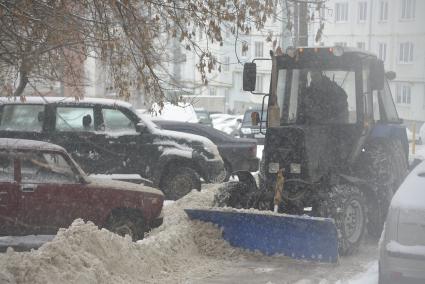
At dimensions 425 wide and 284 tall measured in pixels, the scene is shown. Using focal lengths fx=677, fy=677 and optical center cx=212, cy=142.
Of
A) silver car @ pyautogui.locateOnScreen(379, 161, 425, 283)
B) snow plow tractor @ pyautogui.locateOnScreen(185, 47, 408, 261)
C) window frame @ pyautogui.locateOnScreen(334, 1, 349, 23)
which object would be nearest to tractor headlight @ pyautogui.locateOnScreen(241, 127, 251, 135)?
snow plow tractor @ pyautogui.locateOnScreen(185, 47, 408, 261)

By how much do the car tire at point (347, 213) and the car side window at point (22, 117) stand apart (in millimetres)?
6224

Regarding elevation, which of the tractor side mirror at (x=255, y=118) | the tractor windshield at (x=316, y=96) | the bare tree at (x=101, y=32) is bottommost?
the tractor side mirror at (x=255, y=118)

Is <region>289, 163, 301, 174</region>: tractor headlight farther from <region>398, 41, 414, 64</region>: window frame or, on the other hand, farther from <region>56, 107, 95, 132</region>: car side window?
<region>398, 41, 414, 64</region>: window frame

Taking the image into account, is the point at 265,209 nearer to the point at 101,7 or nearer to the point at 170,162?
the point at 101,7

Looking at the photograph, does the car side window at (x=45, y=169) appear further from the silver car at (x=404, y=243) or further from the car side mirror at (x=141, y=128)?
the silver car at (x=404, y=243)

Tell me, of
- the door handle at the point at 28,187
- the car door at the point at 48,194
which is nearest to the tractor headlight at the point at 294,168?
the car door at the point at 48,194

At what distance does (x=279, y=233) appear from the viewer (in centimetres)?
764

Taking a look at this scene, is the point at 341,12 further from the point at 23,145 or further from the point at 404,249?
the point at 404,249

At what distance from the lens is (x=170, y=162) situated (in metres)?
12.5

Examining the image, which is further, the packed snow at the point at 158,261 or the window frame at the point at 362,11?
the window frame at the point at 362,11

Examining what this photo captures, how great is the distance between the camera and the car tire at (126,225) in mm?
8672

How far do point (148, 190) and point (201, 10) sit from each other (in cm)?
274

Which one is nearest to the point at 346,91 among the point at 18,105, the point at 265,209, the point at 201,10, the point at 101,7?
the point at 265,209

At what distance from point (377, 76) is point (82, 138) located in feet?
18.7
